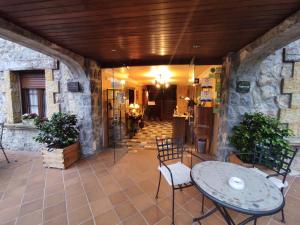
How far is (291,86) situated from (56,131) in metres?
4.23

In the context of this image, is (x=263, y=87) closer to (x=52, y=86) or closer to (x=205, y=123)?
(x=205, y=123)

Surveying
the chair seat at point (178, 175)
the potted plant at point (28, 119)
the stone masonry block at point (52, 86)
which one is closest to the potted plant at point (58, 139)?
the stone masonry block at point (52, 86)

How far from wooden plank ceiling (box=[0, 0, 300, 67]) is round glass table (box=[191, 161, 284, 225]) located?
1.56 m

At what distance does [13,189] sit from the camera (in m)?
2.30

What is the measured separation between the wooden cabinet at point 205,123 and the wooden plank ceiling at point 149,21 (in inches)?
58.1

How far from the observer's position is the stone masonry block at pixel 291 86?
2668 millimetres

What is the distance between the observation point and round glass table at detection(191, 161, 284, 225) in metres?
1.12

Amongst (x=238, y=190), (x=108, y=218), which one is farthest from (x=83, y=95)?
(x=238, y=190)

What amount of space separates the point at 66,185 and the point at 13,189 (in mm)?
728

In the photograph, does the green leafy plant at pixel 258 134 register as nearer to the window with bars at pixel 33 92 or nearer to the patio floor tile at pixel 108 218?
the patio floor tile at pixel 108 218

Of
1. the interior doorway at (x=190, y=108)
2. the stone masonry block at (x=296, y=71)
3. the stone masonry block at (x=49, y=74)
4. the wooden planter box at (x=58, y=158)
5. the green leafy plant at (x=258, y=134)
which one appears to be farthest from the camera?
the interior doorway at (x=190, y=108)

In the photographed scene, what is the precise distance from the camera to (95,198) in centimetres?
210

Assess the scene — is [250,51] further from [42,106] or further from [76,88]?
[42,106]

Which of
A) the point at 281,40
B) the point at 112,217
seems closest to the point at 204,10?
the point at 281,40
